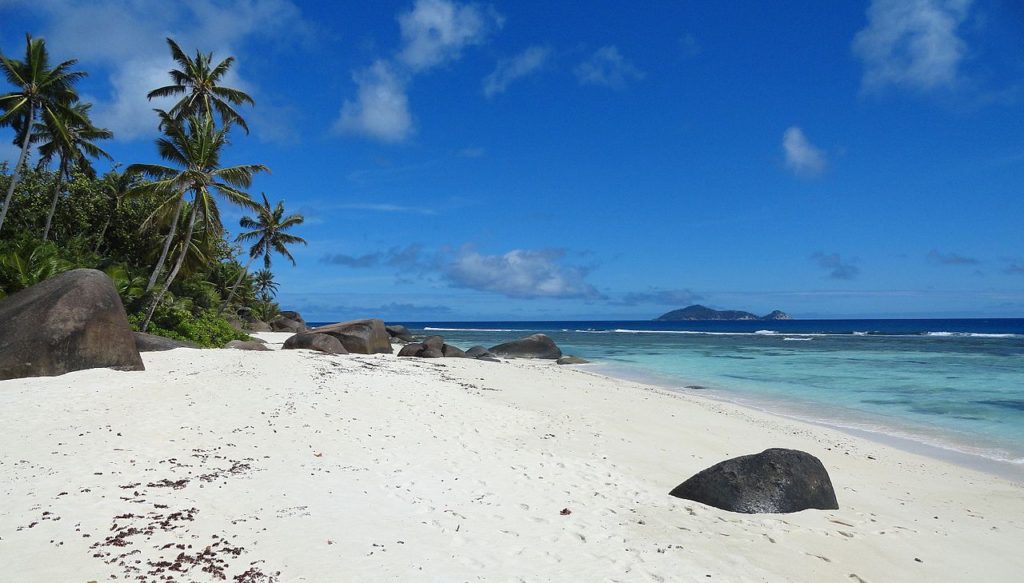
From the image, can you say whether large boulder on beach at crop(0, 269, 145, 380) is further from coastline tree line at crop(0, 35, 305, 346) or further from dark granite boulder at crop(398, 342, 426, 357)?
dark granite boulder at crop(398, 342, 426, 357)

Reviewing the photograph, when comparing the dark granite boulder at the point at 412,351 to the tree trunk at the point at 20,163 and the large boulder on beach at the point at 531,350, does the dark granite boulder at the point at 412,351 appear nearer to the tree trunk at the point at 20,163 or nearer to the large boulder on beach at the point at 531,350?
the large boulder on beach at the point at 531,350

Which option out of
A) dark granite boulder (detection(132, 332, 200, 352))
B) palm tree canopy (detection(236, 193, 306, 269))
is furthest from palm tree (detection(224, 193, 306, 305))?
dark granite boulder (detection(132, 332, 200, 352))

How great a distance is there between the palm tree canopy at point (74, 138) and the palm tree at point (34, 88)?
0.57 metres

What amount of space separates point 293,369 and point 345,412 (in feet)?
20.8

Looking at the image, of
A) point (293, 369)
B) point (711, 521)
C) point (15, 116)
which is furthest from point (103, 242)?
point (711, 521)

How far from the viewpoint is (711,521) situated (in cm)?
650

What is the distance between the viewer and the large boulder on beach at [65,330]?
38.6 feet

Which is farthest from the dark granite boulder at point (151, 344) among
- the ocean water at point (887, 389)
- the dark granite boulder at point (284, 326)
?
the dark granite boulder at point (284, 326)

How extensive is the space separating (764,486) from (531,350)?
2945cm

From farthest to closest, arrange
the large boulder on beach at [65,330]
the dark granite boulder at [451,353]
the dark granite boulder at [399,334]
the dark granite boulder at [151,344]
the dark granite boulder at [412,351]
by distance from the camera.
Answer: the dark granite boulder at [399,334] < the dark granite boulder at [451,353] < the dark granite boulder at [412,351] < the dark granite boulder at [151,344] < the large boulder on beach at [65,330]

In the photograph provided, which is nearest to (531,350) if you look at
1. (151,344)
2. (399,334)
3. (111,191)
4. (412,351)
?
(412,351)

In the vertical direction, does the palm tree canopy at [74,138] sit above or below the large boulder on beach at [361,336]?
above

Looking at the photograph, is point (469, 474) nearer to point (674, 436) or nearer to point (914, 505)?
point (674, 436)

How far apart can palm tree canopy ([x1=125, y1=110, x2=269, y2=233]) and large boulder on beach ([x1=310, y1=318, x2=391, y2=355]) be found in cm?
778
